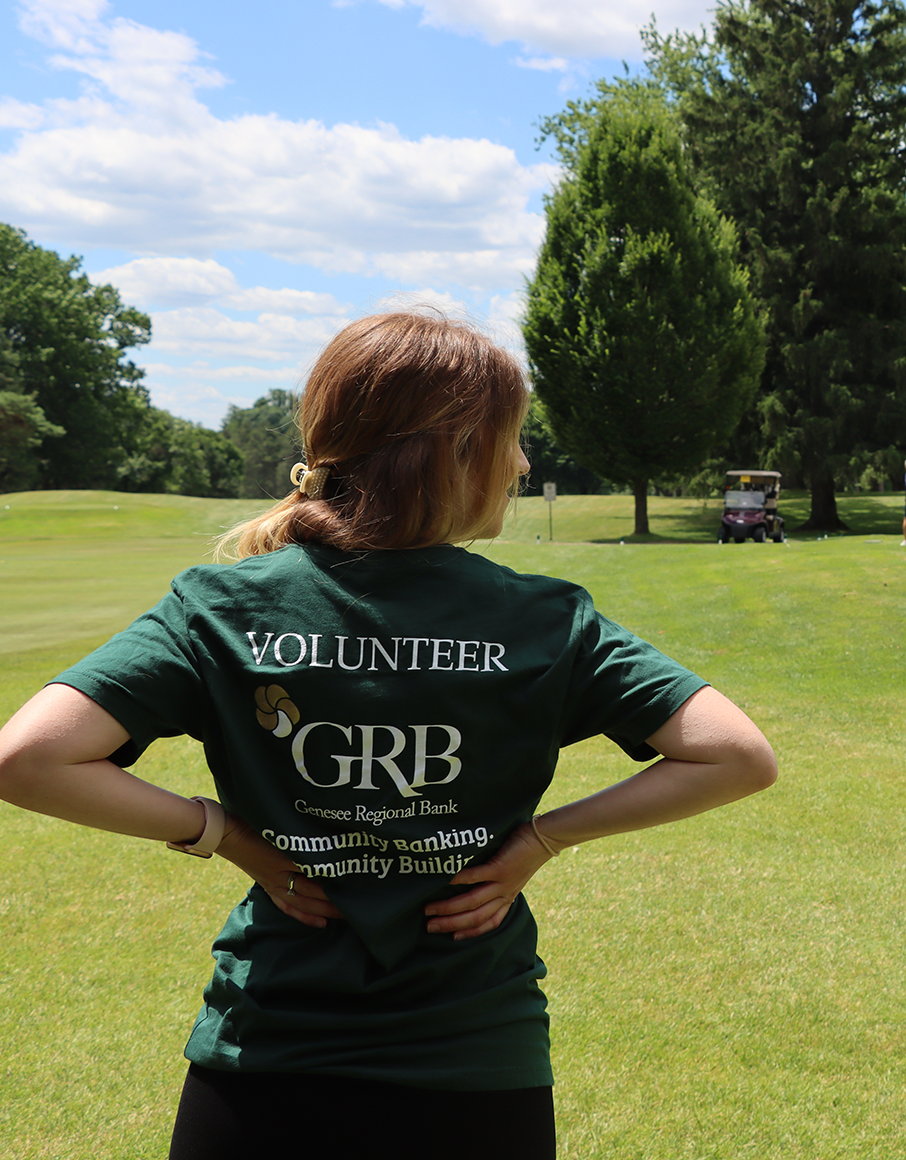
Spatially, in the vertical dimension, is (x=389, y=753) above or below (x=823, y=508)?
above

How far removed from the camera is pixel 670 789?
59.4 inches

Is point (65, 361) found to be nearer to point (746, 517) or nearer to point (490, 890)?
point (746, 517)

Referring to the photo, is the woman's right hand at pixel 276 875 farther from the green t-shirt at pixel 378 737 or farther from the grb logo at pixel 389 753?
the grb logo at pixel 389 753

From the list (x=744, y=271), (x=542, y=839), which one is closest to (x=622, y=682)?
(x=542, y=839)

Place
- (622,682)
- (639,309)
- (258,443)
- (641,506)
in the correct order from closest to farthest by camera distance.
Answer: (622,682), (639,309), (641,506), (258,443)

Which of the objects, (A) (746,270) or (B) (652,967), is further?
(A) (746,270)

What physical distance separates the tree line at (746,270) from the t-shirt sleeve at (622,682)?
1224 inches

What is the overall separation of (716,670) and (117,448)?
201 ft

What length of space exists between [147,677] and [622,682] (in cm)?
70

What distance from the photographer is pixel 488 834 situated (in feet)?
4.83

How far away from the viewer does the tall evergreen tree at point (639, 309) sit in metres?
31.2

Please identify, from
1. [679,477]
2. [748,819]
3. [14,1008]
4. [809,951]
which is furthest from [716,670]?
[679,477]

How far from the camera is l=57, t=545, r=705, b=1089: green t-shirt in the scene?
137 centimetres

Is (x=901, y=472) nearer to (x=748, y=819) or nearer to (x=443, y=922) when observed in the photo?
(x=748, y=819)
